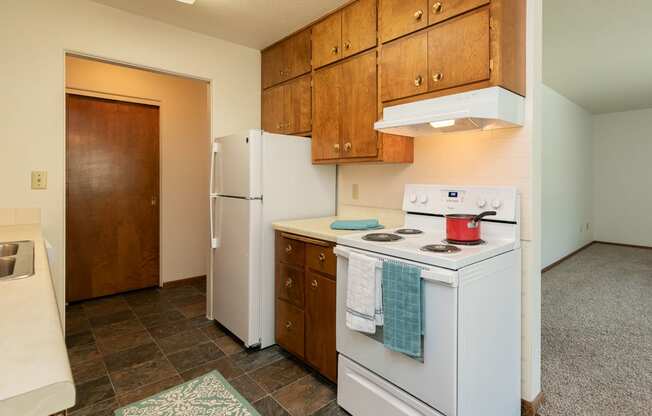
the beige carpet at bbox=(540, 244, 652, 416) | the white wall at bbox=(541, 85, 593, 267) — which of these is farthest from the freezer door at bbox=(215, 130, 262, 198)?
the white wall at bbox=(541, 85, 593, 267)

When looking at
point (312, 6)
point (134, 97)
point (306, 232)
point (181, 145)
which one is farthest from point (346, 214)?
point (134, 97)

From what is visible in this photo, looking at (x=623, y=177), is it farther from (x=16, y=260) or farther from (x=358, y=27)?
(x=16, y=260)

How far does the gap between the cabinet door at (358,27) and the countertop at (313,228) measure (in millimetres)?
1225

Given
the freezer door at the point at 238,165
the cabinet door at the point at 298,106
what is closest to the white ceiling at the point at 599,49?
the cabinet door at the point at 298,106

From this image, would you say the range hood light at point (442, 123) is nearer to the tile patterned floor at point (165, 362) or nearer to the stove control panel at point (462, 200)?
the stove control panel at point (462, 200)

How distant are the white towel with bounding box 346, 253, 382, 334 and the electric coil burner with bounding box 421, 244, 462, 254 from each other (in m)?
0.25

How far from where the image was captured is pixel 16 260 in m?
1.37

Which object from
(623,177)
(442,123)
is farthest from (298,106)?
(623,177)

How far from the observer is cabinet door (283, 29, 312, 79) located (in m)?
2.89

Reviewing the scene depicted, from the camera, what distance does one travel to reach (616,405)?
1.95 meters

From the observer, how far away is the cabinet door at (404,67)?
1.98m

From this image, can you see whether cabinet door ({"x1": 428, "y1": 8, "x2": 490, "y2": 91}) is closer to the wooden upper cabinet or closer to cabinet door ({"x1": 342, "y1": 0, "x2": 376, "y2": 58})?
cabinet door ({"x1": 342, "y1": 0, "x2": 376, "y2": 58})

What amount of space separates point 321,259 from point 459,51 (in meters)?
1.38

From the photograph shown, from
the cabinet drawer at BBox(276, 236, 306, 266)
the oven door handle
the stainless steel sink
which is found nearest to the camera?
the stainless steel sink
